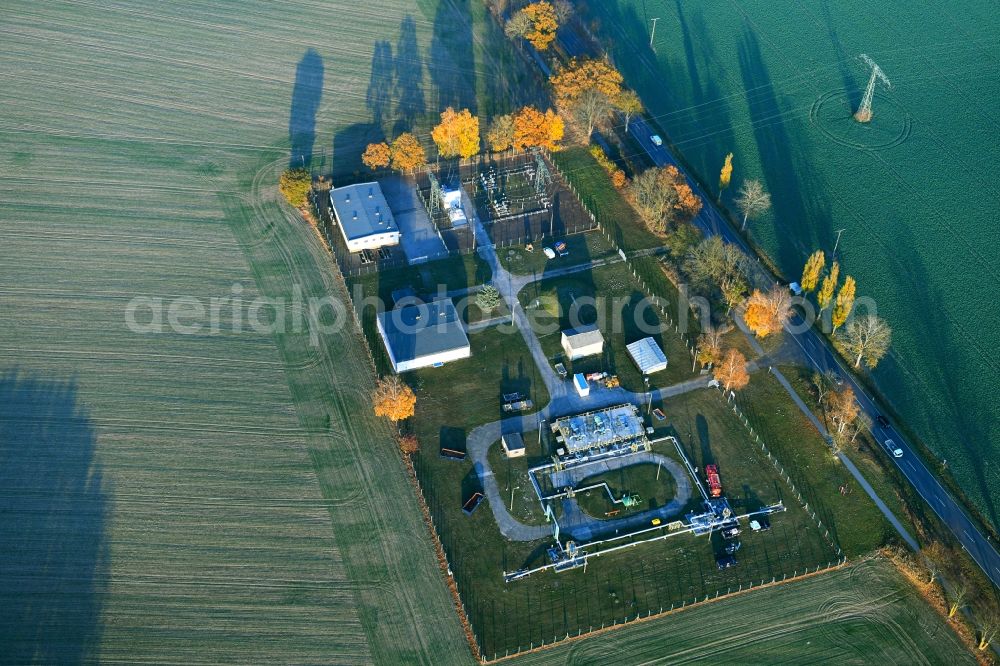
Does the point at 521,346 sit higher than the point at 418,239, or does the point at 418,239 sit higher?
the point at 418,239

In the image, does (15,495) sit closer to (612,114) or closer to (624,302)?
(624,302)

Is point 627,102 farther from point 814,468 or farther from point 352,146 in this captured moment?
point 814,468

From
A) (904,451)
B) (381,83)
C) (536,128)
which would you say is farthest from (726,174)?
(381,83)

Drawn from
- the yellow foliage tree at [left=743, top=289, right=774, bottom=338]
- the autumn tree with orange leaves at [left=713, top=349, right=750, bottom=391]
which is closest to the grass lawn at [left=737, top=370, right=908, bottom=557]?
the autumn tree with orange leaves at [left=713, top=349, right=750, bottom=391]

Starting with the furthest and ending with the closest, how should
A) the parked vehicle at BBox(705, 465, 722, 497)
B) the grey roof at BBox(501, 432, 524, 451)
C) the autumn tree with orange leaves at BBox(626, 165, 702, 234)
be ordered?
the autumn tree with orange leaves at BBox(626, 165, 702, 234), the grey roof at BBox(501, 432, 524, 451), the parked vehicle at BBox(705, 465, 722, 497)

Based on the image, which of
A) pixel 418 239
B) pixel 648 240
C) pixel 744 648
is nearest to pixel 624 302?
pixel 648 240

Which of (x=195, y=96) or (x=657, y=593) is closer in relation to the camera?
(x=657, y=593)

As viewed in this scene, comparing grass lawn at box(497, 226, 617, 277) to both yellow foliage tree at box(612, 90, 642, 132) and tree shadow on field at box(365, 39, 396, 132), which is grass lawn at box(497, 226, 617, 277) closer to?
yellow foliage tree at box(612, 90, 642, 132)
